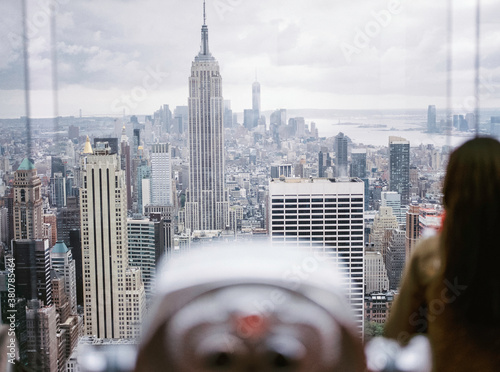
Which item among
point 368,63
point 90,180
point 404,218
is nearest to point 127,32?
point 90,180

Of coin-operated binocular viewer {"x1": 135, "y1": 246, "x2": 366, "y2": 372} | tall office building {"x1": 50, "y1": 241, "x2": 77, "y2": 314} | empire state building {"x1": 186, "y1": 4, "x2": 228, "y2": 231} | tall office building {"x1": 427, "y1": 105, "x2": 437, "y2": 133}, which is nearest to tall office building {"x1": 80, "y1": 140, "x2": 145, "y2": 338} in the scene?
tall office building {"x1": 50, "y1": 241, "x2": 77, "y2": 314}

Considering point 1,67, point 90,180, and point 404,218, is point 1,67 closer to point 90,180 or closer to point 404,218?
point 90,180

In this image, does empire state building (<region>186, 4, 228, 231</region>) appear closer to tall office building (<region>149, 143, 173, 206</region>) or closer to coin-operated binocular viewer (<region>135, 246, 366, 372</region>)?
tall office building (<region>149, 143, 173, 206</region>)

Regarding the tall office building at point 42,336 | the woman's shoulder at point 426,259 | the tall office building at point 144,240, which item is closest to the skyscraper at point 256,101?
the tall office building at point 144,240

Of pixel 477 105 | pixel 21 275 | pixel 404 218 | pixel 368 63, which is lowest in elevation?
pixel 21 275

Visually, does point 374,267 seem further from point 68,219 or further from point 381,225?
point 68,219

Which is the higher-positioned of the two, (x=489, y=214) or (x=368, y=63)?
(x=368, y=63)
